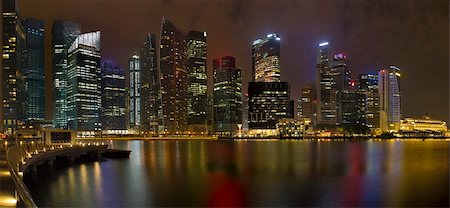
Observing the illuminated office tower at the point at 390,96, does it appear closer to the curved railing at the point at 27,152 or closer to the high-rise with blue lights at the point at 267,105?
the high-rise with blue lights at the point at 267,105

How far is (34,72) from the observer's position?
16912 cm

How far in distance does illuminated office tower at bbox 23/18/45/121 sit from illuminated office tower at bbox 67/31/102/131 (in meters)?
10.6

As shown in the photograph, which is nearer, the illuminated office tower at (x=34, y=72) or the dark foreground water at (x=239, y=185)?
the dark foreground water at (x=239, y=185)

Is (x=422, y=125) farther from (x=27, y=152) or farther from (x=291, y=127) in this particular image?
(x=27, y=152)

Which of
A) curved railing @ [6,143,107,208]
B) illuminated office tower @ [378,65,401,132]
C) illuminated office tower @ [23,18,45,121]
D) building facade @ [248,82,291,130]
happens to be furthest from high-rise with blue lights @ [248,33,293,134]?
curved railing @ [6,143,107,208]

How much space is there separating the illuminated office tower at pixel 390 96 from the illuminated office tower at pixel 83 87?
113 meters

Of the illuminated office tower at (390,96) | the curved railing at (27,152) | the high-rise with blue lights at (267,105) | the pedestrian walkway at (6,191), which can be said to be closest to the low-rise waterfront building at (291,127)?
the high-rise with blue lights at (267,105)

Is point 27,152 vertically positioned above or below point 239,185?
above

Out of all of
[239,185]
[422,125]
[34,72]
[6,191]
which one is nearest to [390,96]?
[422,125]

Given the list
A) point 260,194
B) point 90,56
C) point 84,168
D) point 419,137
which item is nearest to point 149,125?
point 90,56

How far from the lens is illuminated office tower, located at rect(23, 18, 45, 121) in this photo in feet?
530

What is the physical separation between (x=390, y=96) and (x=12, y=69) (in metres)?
148

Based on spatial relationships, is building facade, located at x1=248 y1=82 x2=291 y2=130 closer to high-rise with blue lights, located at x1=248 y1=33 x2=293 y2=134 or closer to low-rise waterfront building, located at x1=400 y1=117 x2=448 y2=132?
high-rise with blue lights, located at x1=248 y1=33 x2=293 y2=134

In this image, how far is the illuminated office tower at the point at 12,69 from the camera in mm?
133250
